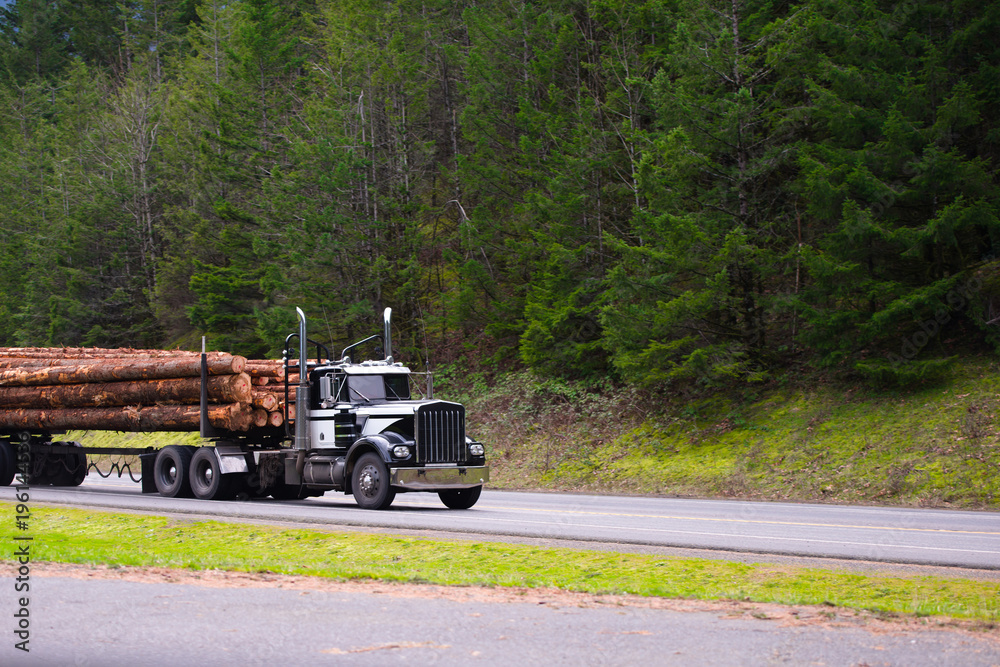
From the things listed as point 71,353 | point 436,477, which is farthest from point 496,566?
point 71,353

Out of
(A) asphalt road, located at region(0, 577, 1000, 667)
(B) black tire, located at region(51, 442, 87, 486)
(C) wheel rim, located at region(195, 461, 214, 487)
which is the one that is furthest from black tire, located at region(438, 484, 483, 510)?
(B) black tire, located at region(51, 442, 87, 486)

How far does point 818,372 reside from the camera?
2342cm

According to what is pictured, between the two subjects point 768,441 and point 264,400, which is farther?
point 768,441

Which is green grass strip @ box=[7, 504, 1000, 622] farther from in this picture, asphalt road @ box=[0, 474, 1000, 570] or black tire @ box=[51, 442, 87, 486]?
black tire @ box=[51, 442, 87, 486]

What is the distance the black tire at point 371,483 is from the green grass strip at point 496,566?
126 inches

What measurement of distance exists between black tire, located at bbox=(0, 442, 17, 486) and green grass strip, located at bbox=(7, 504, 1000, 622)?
10.3m

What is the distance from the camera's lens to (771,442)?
21.5 meters

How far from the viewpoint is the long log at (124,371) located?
19219mm

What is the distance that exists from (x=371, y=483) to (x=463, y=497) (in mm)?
1729

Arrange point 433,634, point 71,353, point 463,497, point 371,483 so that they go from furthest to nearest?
point 71,353 < point 463,497 < point 371,483 < point 433,634

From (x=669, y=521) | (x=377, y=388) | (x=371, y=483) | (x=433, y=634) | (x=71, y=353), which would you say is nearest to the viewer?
(x=433, y=634)

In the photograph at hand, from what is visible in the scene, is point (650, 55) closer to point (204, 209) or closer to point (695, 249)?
point (695, 249)

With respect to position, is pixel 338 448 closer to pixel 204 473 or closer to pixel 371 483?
pixel 371 483

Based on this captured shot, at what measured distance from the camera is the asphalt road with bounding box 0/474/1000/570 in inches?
452
